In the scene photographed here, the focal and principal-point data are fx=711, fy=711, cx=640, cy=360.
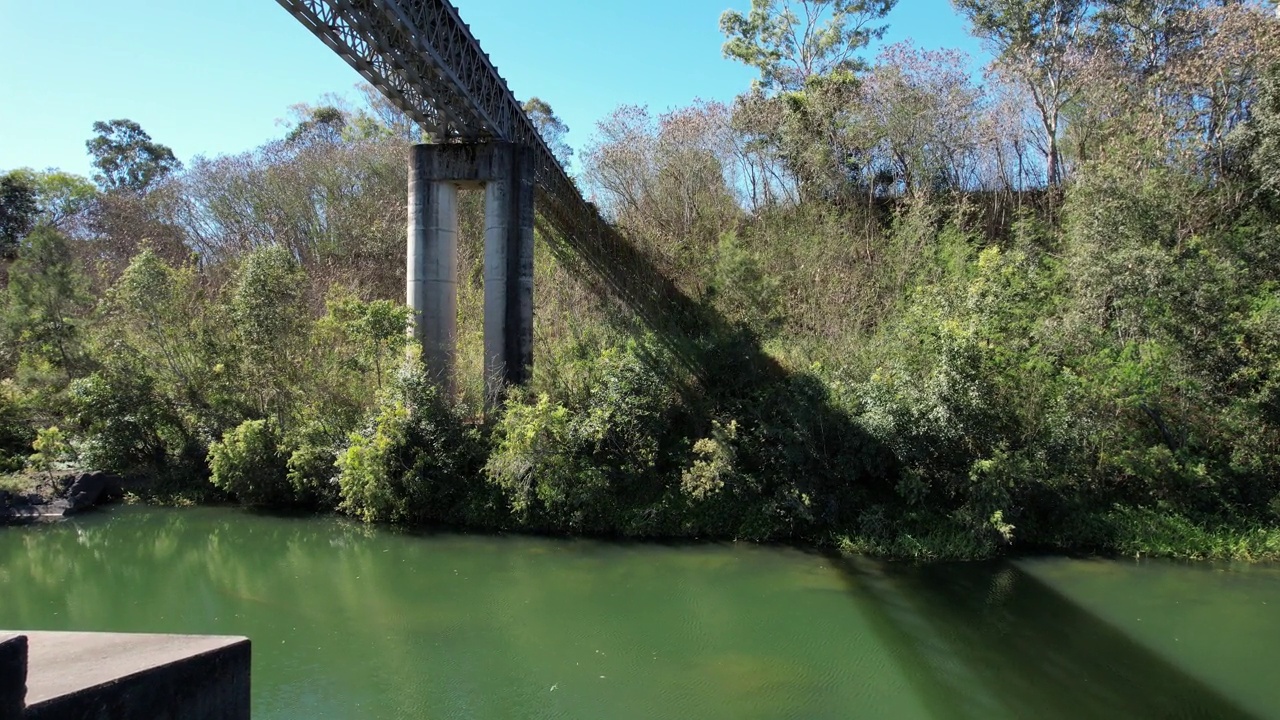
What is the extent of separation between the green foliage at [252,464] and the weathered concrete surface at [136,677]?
28.8 feet

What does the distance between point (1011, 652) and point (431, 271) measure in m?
10.4

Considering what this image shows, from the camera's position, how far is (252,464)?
11805 mm

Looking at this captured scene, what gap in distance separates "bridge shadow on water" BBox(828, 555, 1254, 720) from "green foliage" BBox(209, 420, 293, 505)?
30.2ft

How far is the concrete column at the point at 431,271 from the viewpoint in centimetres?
1270

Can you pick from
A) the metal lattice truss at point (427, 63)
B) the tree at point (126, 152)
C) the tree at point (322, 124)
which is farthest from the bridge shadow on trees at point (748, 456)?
the tree at point (126, 152)

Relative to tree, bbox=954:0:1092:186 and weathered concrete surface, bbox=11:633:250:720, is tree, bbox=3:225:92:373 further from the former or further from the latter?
tree, bbox=954:0:1092:186

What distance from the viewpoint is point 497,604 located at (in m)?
8.54

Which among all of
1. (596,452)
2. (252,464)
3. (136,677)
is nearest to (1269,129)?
(596,452)

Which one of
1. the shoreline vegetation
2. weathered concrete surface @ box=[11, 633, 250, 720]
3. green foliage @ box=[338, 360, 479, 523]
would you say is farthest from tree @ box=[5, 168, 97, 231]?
weathered concrete surface @ box=[11, 633, 250, 720]

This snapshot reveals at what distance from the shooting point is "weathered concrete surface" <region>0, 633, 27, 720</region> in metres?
2.47

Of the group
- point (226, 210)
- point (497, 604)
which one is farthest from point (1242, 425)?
point (226, 210)

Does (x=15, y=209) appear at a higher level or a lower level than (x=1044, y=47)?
lower

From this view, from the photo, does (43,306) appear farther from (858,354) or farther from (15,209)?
(858,354)

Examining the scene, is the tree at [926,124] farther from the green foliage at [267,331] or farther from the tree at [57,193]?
the tree at [57,193]
